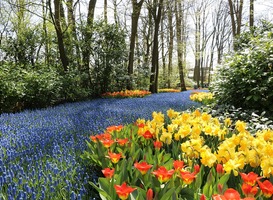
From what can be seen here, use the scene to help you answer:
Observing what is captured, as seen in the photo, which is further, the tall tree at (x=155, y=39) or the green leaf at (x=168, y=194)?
the tall tree at (x=155, y=39)

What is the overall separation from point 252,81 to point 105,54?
27.3 feet

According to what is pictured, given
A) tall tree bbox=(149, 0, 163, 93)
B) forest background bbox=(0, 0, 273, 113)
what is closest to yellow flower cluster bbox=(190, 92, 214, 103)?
forest background bbox=(0, 0, 273, 113)

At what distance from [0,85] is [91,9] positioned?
7.32 meters

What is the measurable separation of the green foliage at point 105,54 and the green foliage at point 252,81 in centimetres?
724

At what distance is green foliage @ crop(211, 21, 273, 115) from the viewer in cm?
483

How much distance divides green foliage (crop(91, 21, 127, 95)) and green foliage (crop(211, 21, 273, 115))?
724cm

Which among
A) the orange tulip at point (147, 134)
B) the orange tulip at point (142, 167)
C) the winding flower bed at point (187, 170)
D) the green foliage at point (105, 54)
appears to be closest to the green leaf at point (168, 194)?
the winding flower bed at point (187, 170)

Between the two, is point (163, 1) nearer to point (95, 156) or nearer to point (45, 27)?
point (45, 27)

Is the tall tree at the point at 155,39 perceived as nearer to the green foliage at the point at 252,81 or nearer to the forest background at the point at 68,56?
the forest background at the point at 68,56

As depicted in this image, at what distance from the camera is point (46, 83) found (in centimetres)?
805

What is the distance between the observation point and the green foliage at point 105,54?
12.0m

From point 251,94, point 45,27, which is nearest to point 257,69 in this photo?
point 251,94

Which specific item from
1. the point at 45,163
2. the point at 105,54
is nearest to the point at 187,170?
the point at 45,163

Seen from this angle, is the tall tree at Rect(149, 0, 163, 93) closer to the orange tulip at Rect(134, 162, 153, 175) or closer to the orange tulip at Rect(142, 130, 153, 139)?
the orange tulip at Rect(142, 130, 153, 139)
